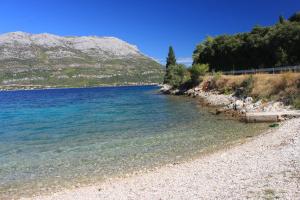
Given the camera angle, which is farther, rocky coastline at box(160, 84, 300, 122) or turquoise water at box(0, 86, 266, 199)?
rocky coastline at box(160, 84, 300, 122)

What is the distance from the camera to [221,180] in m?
15.2

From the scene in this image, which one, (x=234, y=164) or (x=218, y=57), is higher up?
(x=218, y=57)

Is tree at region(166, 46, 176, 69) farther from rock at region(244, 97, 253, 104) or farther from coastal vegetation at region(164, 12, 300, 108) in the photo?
rock at region(244, 97, 253, 104)

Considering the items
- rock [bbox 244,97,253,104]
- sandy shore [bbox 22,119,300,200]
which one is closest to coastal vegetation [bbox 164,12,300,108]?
rock [bbox 244,97,253,104]

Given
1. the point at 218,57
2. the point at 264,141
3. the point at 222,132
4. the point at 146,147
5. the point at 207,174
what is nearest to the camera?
the point at 207,174

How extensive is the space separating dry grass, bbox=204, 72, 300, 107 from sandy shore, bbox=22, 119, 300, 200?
20.0 m

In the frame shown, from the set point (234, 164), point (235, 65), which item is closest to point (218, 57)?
point (235, 65)

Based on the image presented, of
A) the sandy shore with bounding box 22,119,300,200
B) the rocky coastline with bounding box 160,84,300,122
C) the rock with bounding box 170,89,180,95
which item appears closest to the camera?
the sandy shore with bounding box 22,119,300,200

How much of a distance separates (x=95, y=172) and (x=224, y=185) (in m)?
8.20

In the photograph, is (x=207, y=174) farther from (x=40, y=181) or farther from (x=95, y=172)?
(x=40, y=181)

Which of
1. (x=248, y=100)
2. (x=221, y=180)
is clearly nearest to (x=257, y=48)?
(x=248, y=100)

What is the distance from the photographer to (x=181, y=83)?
9994cm

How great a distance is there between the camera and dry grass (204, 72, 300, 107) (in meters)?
40.0

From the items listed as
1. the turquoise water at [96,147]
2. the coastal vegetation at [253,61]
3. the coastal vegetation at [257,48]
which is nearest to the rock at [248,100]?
the coastal vegetation at [253,61]
